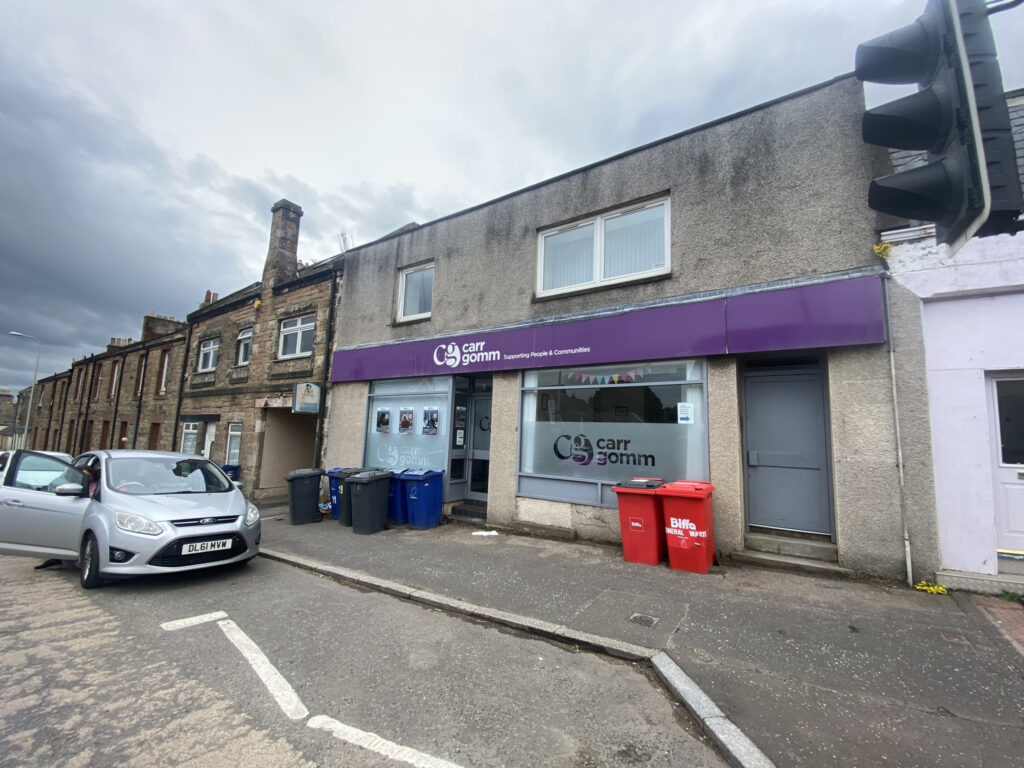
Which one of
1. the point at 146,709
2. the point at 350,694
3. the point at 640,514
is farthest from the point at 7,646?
the point at 640,514

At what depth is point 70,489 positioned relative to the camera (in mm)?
5508

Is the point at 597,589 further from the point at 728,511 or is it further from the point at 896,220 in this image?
the point at 896,220

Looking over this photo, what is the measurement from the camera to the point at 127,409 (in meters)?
20.2

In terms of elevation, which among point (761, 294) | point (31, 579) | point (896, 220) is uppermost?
point (896, 220)

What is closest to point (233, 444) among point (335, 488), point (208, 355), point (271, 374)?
point (271, 374)

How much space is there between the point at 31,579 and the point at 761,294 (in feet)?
32.8

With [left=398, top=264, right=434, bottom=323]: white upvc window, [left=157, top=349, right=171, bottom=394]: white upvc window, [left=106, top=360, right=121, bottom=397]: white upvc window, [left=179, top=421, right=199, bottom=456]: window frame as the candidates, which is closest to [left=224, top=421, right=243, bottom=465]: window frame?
[left=179, top=421, right=199, bottom=456]: window frame

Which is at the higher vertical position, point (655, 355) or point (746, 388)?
point (655, 355)

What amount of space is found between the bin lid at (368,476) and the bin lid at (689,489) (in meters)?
5.21

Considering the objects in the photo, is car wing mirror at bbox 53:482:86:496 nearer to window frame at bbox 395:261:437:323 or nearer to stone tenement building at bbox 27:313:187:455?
window frame at bbox 395:261:437:323

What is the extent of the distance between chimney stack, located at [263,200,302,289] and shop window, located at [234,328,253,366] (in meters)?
1.94

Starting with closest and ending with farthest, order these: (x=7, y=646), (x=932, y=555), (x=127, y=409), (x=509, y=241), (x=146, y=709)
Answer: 1. (x=146, y=709)
2. (x=7, y=646)
3. (x=932, y=555)
4. (x=509, y=241)
5. (x=127, y=409)

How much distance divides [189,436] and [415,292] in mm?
11735

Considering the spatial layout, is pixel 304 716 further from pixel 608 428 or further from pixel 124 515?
pixel 608 428
